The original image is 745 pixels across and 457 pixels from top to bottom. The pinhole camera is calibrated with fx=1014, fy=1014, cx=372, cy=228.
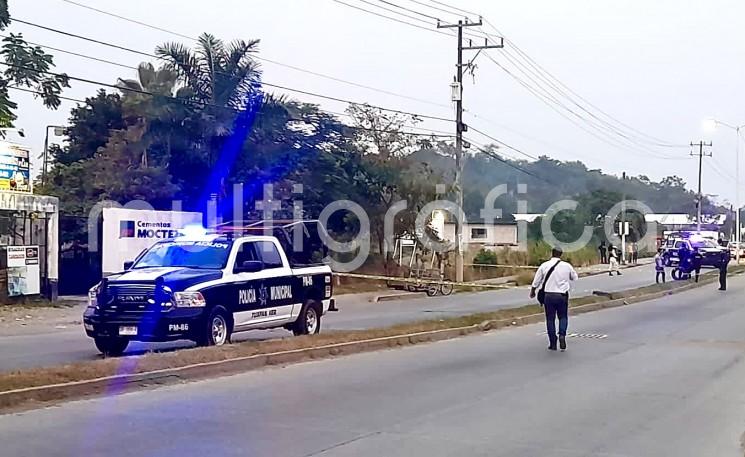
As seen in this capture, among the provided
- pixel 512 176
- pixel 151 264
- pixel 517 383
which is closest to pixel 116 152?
pixel 151 264

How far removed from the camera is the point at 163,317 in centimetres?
1495

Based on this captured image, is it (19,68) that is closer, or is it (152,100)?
(19,68)

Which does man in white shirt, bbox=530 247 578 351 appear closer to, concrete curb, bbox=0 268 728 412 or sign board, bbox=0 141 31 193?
concrete curb, bbox=0 268 728 412

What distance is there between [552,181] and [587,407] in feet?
346

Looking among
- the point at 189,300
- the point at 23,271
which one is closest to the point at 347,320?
the point at 189,300

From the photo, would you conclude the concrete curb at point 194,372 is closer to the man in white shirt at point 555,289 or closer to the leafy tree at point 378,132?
the man in white shirt at point 555,289

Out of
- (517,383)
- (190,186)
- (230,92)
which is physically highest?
(230,92)

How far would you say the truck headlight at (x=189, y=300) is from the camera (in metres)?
15.1

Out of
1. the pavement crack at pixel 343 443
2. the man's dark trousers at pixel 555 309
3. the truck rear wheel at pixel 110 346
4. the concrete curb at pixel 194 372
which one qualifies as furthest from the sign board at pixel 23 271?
the pavement crack at pixel 343 443

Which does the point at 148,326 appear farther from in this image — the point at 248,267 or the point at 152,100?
the point at 152,100

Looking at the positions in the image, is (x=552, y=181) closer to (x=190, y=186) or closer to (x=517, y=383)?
(x=190, y=186)

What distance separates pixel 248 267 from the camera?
53.6 feet

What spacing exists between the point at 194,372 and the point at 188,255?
393cm

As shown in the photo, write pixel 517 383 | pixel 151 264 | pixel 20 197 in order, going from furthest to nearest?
1. pixel 20 197
2. pixel 151 264
3. pixel 517 383
